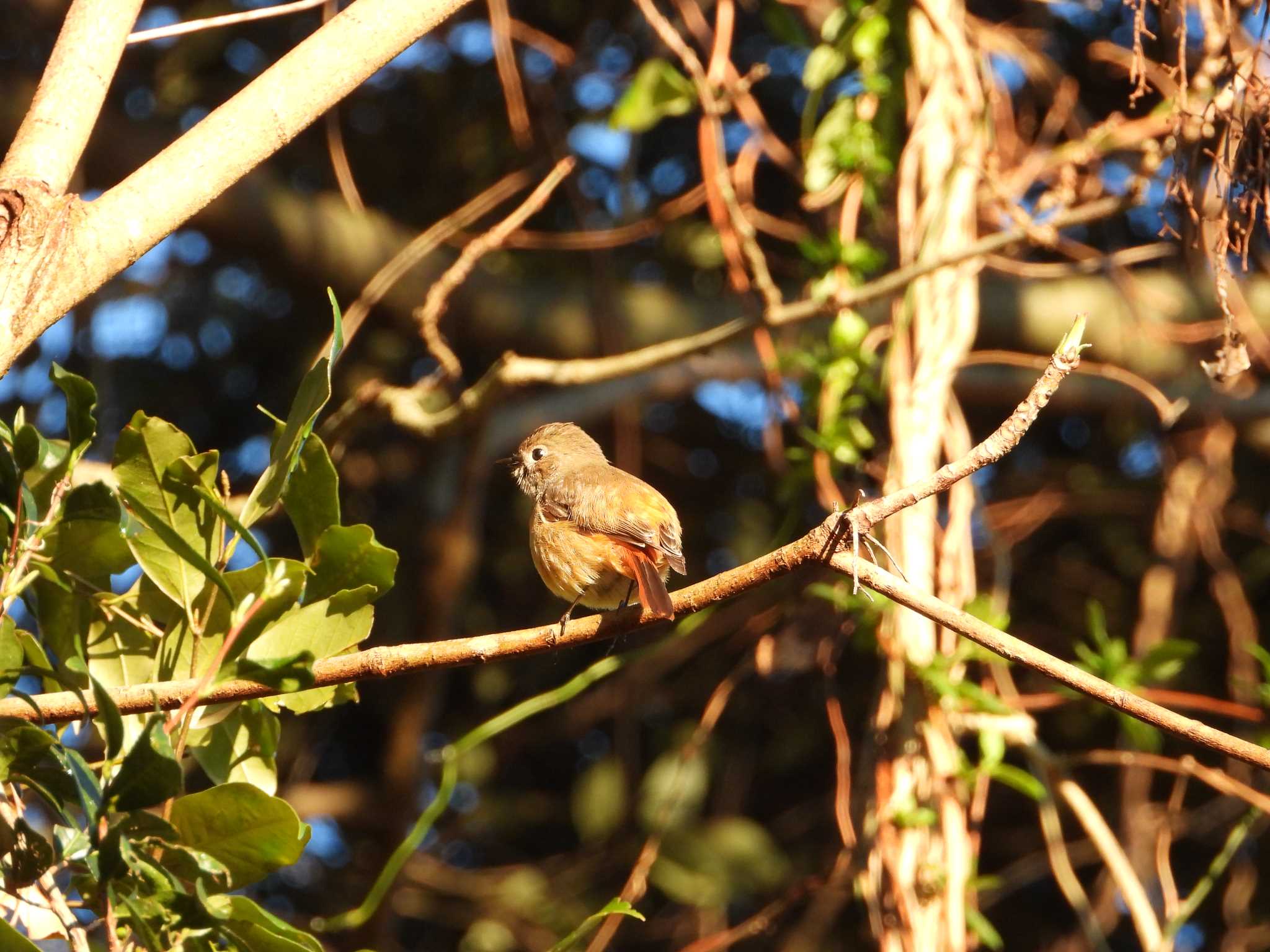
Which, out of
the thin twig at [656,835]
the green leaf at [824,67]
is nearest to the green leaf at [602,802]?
the thin twig at [656,835]

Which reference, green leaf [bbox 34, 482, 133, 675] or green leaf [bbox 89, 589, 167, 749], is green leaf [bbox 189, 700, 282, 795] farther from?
green leaf [bbox 34, 482, 133, 675]

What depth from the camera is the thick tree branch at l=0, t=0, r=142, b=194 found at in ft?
5.52

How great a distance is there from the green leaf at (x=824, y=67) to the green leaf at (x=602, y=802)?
233cm

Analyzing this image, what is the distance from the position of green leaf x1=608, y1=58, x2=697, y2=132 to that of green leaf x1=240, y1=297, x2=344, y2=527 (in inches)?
80.9

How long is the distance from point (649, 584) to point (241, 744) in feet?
2.75

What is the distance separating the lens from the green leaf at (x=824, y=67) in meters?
3.48

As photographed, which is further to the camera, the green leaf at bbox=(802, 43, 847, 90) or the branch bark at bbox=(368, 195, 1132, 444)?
the green leaf at bbox=(802, 43, 847, 90)

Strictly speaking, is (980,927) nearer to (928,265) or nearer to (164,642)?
(928,265)

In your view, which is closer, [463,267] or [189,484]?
[189,484]

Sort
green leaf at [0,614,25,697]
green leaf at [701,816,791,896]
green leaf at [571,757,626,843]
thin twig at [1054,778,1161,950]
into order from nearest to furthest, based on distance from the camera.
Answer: green leaf at [0,614,25,697] < thin twig at [1054,778,1161,950] < green leaf at [701,816,791,896] < green leaf at [571,757,626,843]

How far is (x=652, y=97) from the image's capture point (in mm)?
3672

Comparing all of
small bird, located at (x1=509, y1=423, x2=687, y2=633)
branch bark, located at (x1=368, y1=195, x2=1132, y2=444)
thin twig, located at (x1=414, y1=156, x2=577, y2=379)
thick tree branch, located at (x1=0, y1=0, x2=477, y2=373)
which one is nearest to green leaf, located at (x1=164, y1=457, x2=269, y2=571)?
thick tree branch, located at (x1=0, y1=0, x2=477, y2=373)

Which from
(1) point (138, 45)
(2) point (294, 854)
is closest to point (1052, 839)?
(2) point (294, 854)

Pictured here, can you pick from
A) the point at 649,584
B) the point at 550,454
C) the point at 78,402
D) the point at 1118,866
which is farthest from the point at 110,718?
the point at 1118,866
